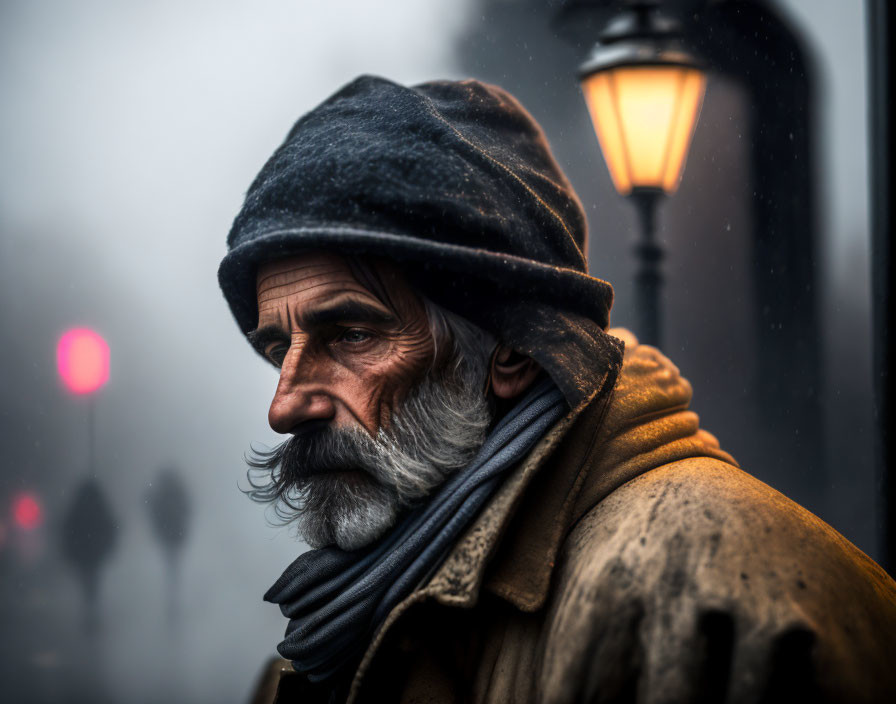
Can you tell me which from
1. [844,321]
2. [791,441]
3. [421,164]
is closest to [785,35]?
[844,321]

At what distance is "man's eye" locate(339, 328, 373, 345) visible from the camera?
75.9 inches

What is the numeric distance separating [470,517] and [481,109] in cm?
110

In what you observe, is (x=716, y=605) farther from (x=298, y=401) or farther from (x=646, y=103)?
(x=646, y=103)

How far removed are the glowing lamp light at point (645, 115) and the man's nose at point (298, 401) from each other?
215 centimetres

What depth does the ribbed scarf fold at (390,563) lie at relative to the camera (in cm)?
172

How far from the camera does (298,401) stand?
1.86 m

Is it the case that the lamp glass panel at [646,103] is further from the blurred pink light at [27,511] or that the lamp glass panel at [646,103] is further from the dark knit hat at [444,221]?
the blurred pink light at [27,511]

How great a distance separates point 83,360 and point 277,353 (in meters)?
1.77

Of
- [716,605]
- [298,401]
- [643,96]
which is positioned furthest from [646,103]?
[716,605]

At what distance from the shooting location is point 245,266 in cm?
201

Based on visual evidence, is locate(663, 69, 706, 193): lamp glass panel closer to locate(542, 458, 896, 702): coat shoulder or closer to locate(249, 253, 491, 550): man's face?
locate(249, 253, 491, 550): man's face

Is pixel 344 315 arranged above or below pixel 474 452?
above

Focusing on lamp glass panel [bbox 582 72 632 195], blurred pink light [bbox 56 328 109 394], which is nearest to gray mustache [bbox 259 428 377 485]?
blurred pink light [bbox 56 328 109 394]

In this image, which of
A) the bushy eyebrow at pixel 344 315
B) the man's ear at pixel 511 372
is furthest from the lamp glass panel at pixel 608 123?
the bushy eyebrow at pixel 344 315
